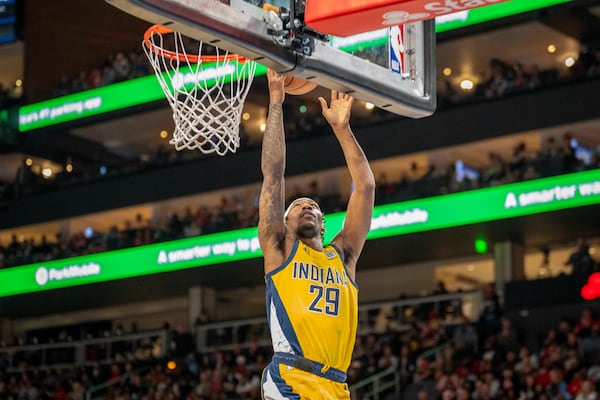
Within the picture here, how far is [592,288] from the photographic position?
2281 cm

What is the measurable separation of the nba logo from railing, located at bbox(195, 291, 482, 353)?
663 inches

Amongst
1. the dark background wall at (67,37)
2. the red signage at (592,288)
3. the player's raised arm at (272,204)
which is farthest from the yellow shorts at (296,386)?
the dark background wall at (67,37)

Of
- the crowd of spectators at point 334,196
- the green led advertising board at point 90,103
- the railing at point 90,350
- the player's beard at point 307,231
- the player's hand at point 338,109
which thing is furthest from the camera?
the green led advertising board at point 90,103

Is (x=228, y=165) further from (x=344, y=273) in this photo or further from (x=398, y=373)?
(x=344, y=273)

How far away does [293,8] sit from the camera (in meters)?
7.45

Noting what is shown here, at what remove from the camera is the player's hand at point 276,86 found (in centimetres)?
779

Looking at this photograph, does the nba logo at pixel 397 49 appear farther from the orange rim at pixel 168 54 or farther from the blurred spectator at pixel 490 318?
the blurred spectator at pixel 490 318

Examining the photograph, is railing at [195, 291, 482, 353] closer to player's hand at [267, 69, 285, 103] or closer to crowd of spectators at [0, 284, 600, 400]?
crowd of spectators at [0, 284, 600, 400]

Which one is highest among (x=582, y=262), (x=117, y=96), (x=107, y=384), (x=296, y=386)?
(x=117, y=96)

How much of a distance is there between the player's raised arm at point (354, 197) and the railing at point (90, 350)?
23.1 m

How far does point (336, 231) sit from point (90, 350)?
27.1 feet

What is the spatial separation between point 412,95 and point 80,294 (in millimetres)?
28370

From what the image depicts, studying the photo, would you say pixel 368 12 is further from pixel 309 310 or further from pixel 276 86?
→ pixel 309 310

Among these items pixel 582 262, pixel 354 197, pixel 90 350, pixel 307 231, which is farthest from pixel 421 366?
pixel 307 231
